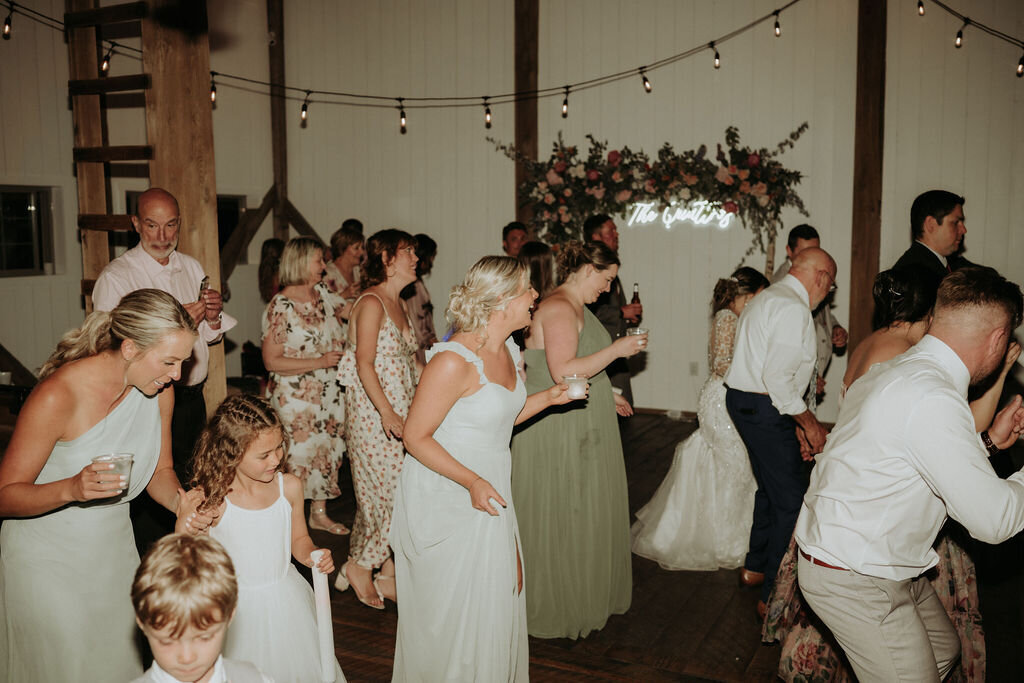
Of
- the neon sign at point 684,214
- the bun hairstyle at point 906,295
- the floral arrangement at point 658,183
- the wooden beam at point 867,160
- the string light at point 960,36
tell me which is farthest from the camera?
the neon sign at point 684,214

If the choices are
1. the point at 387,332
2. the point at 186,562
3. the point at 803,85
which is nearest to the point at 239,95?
the point at 803,85

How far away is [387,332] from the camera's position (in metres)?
3.76

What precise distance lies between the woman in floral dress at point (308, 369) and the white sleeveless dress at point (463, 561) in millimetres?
2013

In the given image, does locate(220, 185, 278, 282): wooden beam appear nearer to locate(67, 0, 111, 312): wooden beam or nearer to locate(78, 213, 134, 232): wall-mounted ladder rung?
locate(67, 0, 111, 312): wooden beam

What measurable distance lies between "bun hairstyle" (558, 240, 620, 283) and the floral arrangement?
4.47 meters

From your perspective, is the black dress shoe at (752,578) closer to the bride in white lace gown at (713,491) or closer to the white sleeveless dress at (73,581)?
the bride in white lace gown at (713,491)

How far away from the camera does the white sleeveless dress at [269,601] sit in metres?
2.26

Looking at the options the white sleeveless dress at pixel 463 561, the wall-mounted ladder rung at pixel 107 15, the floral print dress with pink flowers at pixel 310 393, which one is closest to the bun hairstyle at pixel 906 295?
the white sleeveless dress at pixel 463 561

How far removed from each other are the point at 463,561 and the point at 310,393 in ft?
7.87

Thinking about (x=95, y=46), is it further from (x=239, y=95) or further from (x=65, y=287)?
(x=239, y=95)

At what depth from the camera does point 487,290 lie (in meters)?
2.52

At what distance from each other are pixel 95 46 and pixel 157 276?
1.49 meters

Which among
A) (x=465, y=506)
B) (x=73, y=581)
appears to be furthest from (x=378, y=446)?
(x=73, y=581)

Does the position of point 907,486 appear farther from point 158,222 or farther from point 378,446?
point 158,222
